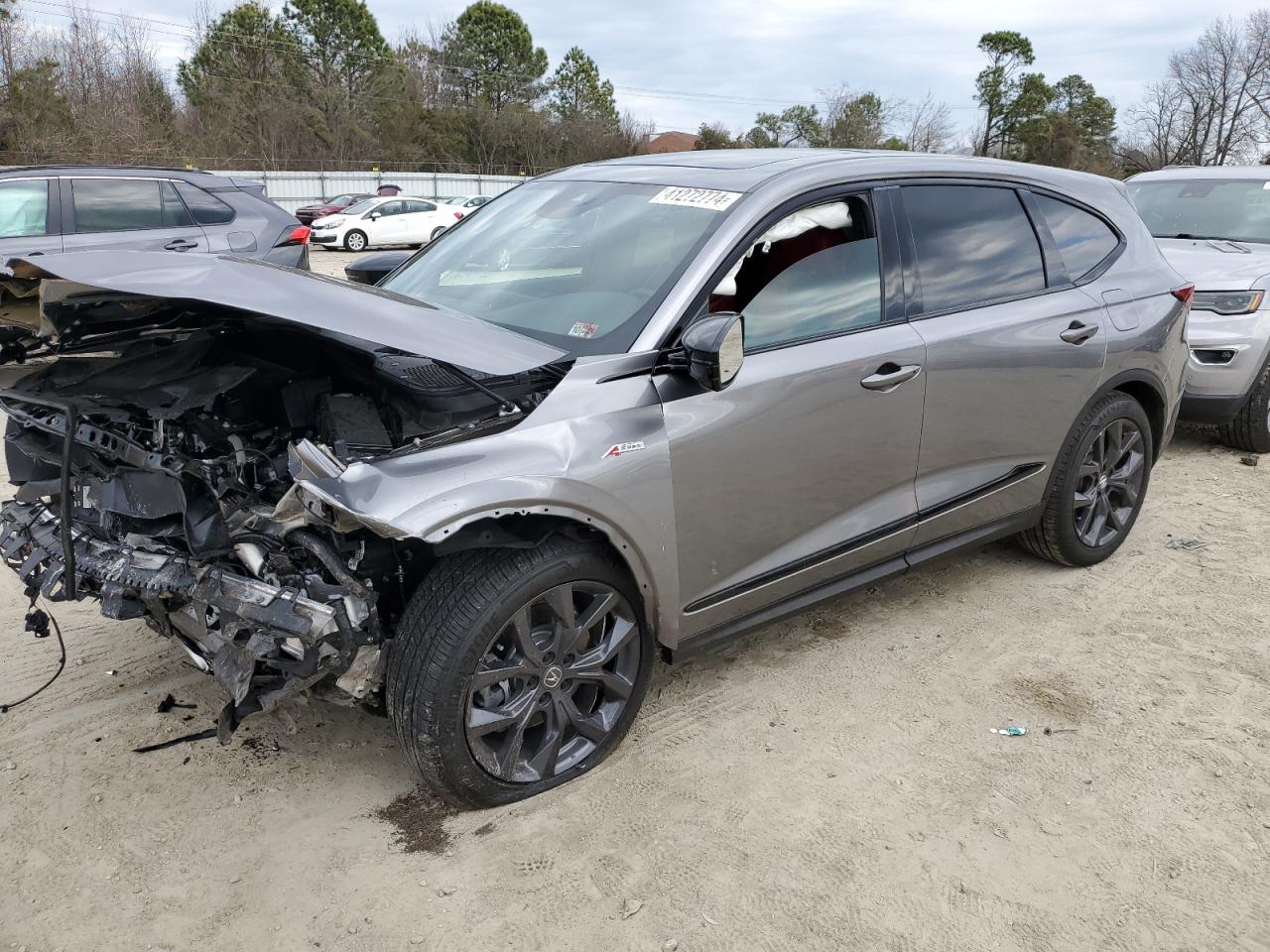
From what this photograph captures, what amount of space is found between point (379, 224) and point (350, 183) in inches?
705

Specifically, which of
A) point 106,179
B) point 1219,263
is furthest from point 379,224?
point 1219,263

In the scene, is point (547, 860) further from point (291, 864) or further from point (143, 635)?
point (143, 635)

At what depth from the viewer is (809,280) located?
3154 mm

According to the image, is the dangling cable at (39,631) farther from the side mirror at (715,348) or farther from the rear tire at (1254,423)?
the rear tire at (1254,423)

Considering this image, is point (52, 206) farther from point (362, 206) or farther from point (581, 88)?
point (581, 88)

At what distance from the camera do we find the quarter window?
3025 mm

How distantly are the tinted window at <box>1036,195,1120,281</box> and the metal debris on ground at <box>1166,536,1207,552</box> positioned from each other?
167 centimetres

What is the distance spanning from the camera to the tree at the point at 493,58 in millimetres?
64062

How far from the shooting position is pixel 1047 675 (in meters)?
3.63

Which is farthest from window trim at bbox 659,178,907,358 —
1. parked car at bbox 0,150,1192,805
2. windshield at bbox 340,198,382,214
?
windshield at bbox 340,198,382,214

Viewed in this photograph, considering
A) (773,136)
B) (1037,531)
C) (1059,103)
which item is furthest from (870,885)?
(1059,103)

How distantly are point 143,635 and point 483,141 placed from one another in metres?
56.7

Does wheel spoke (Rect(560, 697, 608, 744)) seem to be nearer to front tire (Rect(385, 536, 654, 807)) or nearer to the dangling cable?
front tire (Rect(385, 536, 654, 807))

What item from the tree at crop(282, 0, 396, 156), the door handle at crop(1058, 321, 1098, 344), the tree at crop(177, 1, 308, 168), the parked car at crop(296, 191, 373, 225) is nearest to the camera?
the door handle at crop(1058, 321, 1098, 344)
